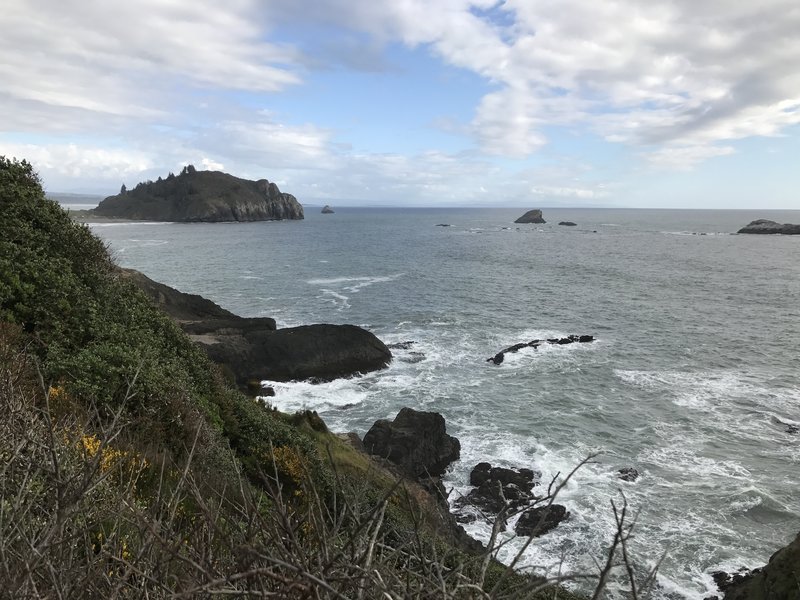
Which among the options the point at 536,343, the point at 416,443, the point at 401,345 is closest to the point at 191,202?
the point at 401,345

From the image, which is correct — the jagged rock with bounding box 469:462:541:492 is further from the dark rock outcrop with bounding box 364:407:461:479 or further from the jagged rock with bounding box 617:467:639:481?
the jagged rock with bounding box 617:467:639:481

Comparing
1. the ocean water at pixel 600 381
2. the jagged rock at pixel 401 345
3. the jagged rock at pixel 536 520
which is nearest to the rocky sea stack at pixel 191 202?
the ocean water at pixel 600 381

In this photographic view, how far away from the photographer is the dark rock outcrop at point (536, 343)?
38.5 meters

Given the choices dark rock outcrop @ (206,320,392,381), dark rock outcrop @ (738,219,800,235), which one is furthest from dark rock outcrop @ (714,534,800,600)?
dark rock outcrop @ (738,219,800,235)

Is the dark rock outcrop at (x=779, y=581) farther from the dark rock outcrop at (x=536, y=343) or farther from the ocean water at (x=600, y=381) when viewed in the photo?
the dark rock outcrop at (x=536, y=343)

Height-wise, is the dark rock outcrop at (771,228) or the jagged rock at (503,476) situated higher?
the dark rock outcrop at (771,228)

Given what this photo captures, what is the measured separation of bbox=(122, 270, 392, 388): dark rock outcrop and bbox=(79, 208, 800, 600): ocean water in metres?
1.72

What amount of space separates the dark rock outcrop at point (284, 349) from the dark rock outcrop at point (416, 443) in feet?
38.6

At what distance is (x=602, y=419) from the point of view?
2927cm

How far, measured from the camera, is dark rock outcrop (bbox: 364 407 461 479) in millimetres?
23906

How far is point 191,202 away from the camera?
182875 millimetres

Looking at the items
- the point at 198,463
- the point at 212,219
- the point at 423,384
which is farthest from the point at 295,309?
the point at 212,219

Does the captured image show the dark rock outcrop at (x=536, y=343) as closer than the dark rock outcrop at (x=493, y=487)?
No

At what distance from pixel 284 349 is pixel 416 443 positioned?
15.9 m
